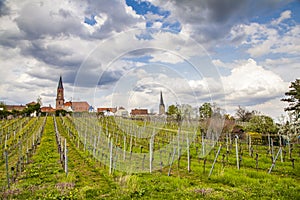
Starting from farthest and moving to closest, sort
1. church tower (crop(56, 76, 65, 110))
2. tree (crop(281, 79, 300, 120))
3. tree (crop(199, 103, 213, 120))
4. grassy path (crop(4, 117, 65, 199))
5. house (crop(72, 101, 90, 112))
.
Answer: church tower (crop(56, 76, 65, 110)), house (crop(72, 101, 90, 112)), tree (crop(199, 103, 213, 120)), tree (crop(281, 79, 300, 120)), grassy path (crop(4, 117, 65, 199))

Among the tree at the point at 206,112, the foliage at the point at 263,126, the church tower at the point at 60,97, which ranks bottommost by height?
the foliage at the point at 263,126

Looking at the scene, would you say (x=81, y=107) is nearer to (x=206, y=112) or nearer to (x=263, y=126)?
(x=206, y=112)

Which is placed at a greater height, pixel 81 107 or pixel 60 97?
pixel 60 97

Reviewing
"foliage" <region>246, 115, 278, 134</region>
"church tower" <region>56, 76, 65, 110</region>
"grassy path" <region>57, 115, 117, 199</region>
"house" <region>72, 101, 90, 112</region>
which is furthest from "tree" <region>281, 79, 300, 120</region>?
"church tower" <region>56, 76, 65, 110</region>

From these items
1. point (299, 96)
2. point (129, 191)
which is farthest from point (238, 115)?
point (129, 191)

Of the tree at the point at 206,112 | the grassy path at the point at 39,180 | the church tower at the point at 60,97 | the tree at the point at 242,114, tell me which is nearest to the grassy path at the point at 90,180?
the grassy path at the point at 39,180

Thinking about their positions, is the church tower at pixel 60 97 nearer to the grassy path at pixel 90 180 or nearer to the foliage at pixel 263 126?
the foliage at pixel 263 126

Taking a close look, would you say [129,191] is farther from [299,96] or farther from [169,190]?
[299,96]

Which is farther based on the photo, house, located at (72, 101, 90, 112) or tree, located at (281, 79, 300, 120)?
house, located at (72, 101, 90, 112)

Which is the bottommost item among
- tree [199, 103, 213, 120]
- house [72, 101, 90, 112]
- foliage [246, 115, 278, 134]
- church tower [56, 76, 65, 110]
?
foliage [246, 115, 278, 134]

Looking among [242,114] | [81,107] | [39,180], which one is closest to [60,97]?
Answer: [81,107]

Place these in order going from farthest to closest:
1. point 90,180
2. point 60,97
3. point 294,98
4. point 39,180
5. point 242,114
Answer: point 60,97 < point 242,114 < point 294,98 < point 90,180 < point 39,180

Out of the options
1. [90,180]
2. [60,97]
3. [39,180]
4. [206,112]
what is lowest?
[90,180]

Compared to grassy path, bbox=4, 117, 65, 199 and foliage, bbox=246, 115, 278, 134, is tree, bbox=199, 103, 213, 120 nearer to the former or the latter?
foliage, bbox=246, 115, 278, 134
